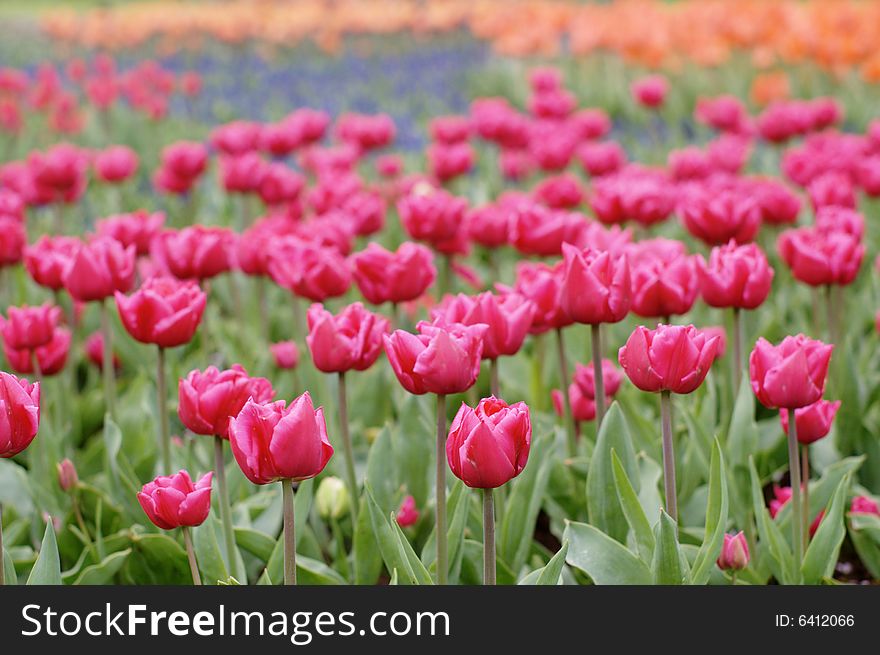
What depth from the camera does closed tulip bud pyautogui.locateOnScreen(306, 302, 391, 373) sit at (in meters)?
1.97

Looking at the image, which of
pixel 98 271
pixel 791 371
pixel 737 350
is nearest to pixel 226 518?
pixel 98 271

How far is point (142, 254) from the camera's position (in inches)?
126

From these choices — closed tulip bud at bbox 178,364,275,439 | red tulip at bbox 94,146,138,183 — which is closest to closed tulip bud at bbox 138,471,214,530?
closed tulip bud at bbox 178,364,275,439

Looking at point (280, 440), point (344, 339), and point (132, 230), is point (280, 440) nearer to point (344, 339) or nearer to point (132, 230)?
point (344, 339)

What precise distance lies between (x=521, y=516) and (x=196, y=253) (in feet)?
3.35

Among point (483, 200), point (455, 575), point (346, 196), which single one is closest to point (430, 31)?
point (483, 200)

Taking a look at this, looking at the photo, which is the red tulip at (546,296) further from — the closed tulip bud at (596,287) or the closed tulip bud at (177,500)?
the closed tulip bud at (177,500)

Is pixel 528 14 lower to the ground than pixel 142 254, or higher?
higher

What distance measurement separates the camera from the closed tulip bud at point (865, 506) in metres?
2.30

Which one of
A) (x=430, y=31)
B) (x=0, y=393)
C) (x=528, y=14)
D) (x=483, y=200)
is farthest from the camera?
(x=430, y=31)

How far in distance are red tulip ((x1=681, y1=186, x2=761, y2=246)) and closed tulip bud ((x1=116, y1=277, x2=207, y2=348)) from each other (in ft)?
4.36

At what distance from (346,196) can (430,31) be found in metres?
10.7

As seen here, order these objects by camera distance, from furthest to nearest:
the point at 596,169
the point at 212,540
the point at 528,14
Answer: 1. the point at 528,14
2. the point at 596,169
3. the point at 212,540

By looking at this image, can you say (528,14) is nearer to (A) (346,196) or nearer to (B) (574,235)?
(A) (346,196)
